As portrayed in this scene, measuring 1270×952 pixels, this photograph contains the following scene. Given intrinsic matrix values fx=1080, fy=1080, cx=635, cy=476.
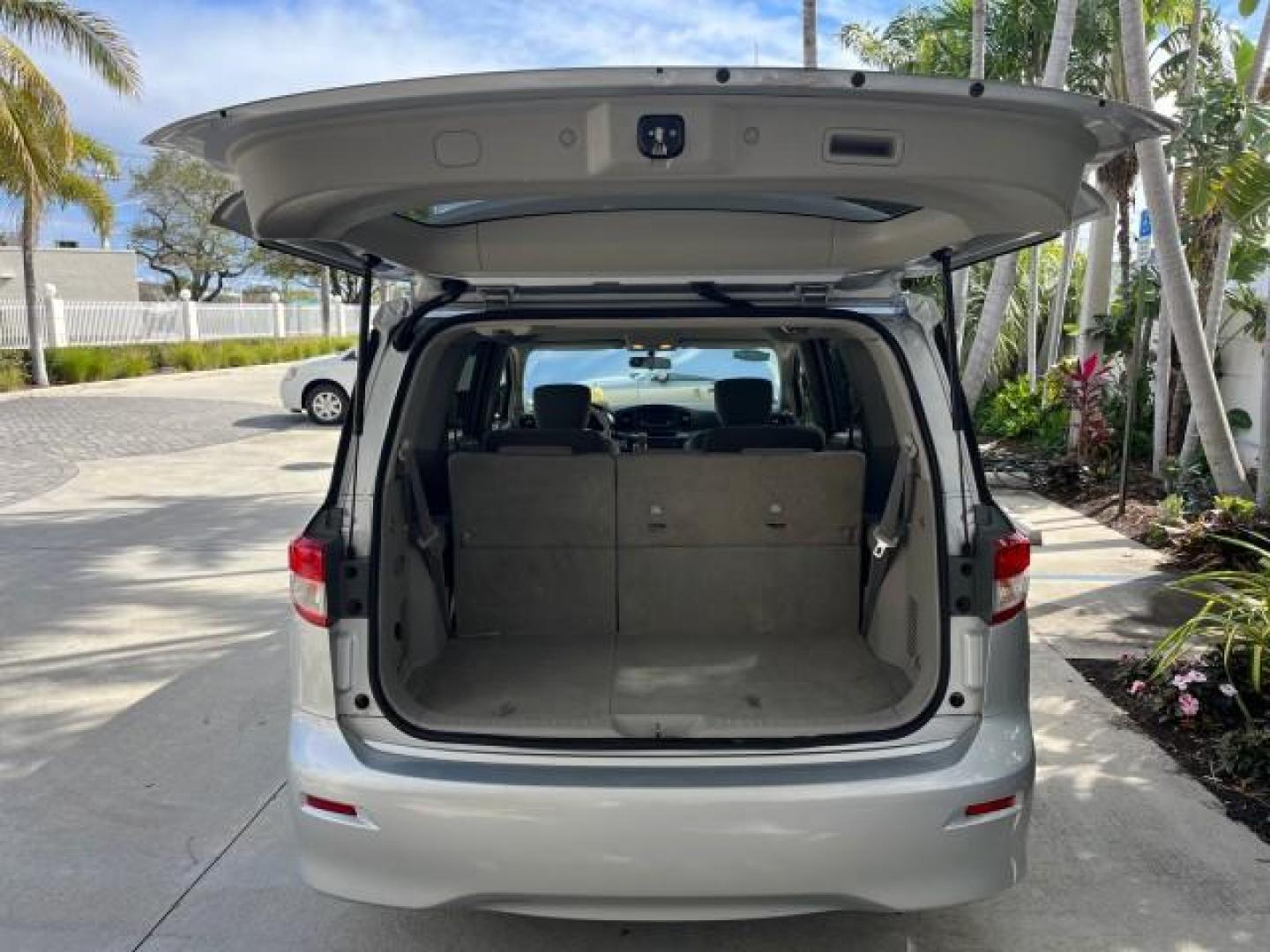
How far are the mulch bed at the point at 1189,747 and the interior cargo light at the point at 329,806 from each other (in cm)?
294

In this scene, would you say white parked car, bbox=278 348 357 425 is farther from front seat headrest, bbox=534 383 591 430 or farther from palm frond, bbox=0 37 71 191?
front seat headrest, bbox=534 383 591 430

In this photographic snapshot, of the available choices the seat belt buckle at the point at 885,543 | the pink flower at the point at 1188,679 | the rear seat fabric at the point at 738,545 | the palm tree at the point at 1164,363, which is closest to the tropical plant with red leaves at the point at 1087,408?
the palm tree at the point at 1164,363

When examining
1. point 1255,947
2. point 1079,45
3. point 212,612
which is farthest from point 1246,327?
point 212,612

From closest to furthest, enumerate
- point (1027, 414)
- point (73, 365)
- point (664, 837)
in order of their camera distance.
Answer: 1. point (664, 837)
2. point (1027, 414)
3. point (73, 365)

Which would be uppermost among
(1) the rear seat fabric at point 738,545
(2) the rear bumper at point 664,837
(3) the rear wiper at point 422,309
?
(3) the rear wiper at point 422,309

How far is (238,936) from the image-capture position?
304 cm

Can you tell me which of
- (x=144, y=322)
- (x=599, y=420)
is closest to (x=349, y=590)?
(x=599, y=420)

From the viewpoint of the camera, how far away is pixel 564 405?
5.67m

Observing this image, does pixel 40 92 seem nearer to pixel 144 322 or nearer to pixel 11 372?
pixel 11 372

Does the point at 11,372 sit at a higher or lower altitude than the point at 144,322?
lower

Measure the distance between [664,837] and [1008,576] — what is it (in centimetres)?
104

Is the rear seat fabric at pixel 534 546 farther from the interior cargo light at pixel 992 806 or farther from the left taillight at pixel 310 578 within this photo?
the interior cargo light at pixel 992 806

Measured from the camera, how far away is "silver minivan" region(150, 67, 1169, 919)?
6.63ft

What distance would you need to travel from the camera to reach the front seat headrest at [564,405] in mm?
5648
